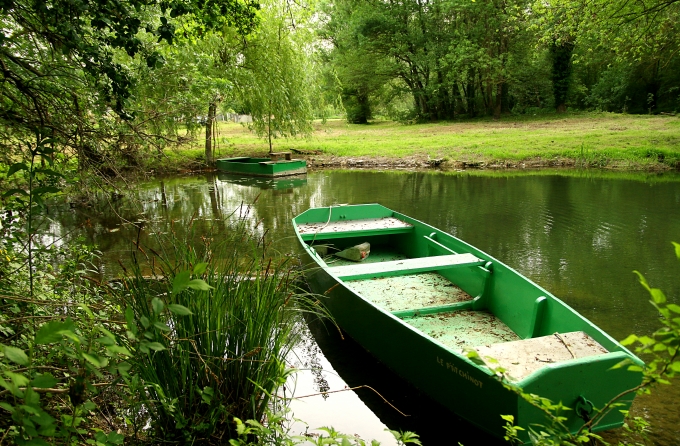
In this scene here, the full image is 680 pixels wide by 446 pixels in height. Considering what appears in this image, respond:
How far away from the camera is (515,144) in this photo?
1672 cm

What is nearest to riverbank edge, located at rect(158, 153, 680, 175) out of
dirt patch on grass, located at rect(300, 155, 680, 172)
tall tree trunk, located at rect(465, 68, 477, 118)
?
dirt patch on grass, located at rect(300, 155, 680, 172)

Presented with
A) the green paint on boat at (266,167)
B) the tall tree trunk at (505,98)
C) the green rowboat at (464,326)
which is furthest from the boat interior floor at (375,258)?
the tall tree trunk at (505,98)

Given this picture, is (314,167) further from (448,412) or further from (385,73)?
(448,412)

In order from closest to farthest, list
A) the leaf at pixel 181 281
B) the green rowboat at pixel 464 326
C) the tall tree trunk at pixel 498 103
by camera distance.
→ the leaf at pixel 181 281 < the green rowboat at pixel 464 326 < the tall tree trunk at pixel 498 103

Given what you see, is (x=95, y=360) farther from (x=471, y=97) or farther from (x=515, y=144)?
(x=471, y=97)

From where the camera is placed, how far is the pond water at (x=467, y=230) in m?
3.59

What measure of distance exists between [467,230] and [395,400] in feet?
16.8

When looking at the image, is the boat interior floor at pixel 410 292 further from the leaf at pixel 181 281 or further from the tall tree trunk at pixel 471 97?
the tall tree trunk at pixel 471 97

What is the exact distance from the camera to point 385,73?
27.1 metres

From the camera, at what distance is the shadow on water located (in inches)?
129

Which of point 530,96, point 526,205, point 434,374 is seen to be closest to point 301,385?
point 434,374

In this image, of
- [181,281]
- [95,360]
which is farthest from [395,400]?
[95,360]

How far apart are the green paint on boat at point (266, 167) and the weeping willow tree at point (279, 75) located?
126 centimetres

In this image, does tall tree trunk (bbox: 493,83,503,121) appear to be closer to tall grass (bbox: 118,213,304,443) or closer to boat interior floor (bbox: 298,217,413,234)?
boat interior floor (bbox: 298,217,413,234)
